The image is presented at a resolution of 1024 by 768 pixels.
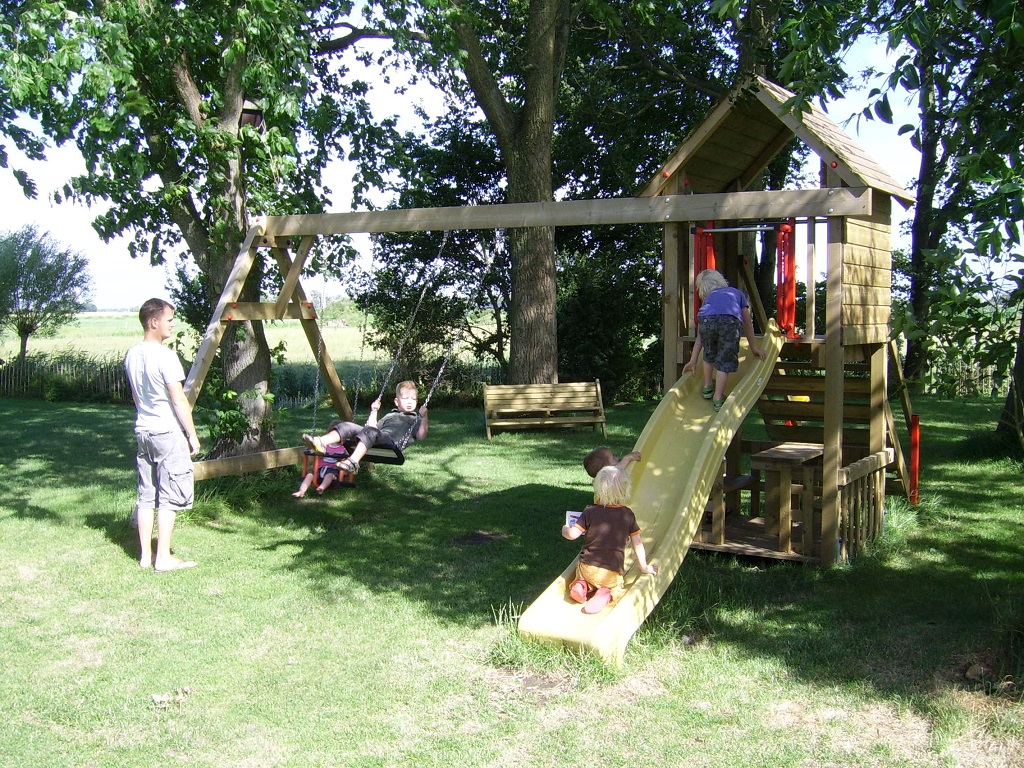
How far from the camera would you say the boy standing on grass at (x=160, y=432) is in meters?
6.80

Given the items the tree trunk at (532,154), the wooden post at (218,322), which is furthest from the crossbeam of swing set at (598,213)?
the tree trunk at (532,154)

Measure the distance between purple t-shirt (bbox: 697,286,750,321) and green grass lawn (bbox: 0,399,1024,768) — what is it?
195 cm

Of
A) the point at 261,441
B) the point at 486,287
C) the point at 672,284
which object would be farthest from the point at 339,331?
the point at 672,284

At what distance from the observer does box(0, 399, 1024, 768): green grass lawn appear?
421 centimetres

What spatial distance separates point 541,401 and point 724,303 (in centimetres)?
824

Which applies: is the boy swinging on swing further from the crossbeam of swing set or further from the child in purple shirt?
the child in purple shirt

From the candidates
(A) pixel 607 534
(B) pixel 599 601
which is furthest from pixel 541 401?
(B) pixel 599 601

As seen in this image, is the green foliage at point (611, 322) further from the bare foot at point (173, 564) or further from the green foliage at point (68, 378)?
the bare foot at point (173, 564)

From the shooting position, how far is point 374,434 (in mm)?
8961

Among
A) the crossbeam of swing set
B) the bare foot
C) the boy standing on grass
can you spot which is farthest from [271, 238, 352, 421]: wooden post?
the bare foot

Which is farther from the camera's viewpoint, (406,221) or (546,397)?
(546,397)

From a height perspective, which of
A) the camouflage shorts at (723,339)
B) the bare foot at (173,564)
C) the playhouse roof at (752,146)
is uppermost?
the playhouse roof at (752,146)

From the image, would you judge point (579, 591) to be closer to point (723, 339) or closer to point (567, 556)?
point (567, 556)

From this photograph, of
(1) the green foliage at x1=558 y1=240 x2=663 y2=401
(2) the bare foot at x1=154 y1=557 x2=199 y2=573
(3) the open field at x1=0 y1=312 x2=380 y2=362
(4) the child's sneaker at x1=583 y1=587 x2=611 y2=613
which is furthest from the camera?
(3) the open field at x1=0 y1=312 x2=380 y2=362
